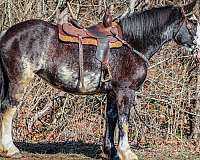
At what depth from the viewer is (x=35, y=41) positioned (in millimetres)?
6227

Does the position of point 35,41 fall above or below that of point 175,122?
above

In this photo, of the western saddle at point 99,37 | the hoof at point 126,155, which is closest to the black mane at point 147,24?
the western saddle at point 99,37

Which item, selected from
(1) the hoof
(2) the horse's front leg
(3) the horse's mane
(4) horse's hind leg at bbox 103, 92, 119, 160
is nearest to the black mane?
(3) the horse's mane

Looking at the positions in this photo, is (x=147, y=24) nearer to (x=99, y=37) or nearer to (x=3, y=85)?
(x=99, y=37)

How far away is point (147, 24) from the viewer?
21.2 feet

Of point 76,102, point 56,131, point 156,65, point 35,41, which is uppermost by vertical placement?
point 35,41

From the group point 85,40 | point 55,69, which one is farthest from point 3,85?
point 85,40

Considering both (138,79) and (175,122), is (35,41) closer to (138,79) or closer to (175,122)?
(138,79)

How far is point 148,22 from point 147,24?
32 millimetres

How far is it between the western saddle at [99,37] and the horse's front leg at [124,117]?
0.90 ft

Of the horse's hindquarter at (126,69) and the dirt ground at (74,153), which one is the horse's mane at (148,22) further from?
the dirt ground at (74,153)

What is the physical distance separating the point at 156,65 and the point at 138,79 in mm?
3745

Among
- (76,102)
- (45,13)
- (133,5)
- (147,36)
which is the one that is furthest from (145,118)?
(147,36)

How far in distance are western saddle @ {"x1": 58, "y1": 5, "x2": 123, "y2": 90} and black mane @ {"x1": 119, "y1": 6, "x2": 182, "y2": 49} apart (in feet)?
0.48
